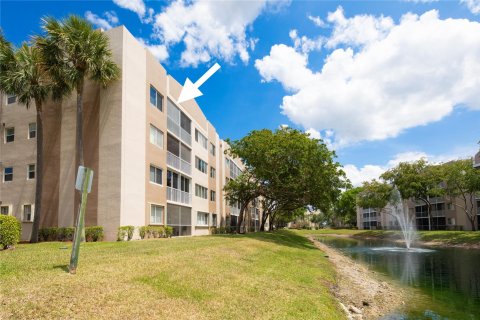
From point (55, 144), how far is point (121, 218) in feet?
25.4

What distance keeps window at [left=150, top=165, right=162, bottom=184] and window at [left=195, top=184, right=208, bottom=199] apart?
35.3 ft

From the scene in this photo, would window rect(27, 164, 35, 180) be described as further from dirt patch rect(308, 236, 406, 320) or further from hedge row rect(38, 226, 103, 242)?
dirt patch rect(308, 236, 406, 320)

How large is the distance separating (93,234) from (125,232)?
1.87m

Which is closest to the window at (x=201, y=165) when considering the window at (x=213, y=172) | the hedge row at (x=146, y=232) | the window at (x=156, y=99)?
the window at (x=213, y=172)

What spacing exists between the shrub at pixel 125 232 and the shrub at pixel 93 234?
3.81 ft

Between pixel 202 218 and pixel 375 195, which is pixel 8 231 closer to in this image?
pixel 202 218

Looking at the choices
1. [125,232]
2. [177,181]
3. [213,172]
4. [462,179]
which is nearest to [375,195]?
[462,179]

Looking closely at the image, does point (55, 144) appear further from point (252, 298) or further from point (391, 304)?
point (391, 304)

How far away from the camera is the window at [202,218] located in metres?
40.2

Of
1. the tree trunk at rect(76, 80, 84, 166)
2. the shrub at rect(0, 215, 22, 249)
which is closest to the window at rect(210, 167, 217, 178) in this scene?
the tree trunk at rect(76, 80, 84, 166)

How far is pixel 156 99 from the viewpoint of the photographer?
29125 mm

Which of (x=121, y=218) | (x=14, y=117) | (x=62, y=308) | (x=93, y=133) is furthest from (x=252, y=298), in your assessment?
(x=14, y=117)

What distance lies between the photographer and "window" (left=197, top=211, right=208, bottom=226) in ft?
132

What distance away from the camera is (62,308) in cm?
805
